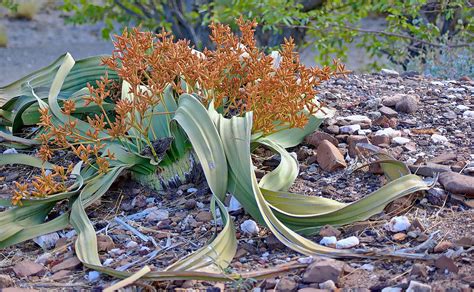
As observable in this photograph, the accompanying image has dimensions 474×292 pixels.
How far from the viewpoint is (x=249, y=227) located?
250 centimetres

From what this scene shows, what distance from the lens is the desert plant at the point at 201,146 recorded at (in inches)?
96.2

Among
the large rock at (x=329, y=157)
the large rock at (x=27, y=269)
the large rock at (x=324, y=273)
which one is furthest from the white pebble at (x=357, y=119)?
the large rock at (x=27, y=269)

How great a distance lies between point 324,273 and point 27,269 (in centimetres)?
94

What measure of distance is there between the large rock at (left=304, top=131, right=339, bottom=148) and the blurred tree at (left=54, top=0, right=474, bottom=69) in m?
2.48

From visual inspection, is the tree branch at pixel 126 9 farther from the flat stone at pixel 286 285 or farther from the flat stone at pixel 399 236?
the flat stone at pixel 286 285

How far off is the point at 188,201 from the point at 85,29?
12.3m

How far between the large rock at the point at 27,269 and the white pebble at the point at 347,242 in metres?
0.93

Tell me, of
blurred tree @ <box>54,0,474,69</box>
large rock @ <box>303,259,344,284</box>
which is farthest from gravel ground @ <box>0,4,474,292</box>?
blurred tree @ <box>54,0,474,69</box>

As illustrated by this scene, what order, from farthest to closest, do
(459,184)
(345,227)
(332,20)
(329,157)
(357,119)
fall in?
(332,20)
(357,119)
(329,157)
(459,184)
(345,227)

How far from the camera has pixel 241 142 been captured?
2.61 m

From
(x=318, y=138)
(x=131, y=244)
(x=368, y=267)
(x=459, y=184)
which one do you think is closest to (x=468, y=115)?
(x=318, y=138)

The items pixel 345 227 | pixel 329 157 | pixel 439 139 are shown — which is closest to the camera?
pixel 345 227

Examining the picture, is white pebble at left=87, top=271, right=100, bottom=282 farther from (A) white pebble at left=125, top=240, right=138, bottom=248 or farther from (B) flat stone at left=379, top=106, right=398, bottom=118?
(B) flat stone at left=379, top=106, right=398, bottom=118

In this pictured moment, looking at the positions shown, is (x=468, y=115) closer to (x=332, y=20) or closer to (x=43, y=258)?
(x=43, y=258)
